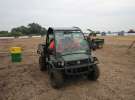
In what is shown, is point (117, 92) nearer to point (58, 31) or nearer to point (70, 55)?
point (70, 55)

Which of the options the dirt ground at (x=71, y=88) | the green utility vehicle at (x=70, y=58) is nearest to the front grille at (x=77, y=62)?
the green utility vehicle at (x=70, y=58)

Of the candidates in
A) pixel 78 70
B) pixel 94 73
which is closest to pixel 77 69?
pixel 78 70

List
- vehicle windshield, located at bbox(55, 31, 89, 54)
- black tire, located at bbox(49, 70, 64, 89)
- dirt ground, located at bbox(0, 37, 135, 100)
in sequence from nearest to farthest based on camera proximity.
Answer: dirt ground, located at bbox(0, 37, 135, 100) → black tire, located at bbox(49, 70, 64, 89) → vehicle windshield, located at bbox(55, 31, 89, 54)

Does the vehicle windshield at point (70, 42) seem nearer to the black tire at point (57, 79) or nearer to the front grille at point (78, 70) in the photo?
the front grille at point (78, 70)

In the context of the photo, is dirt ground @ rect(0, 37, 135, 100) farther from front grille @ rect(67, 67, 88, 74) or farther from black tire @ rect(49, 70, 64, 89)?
front grille @ rect(67, 67, 88, 74)

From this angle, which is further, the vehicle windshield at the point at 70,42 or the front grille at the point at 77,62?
the vehicle windshield at the point at 70,42

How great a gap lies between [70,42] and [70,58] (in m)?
0.88

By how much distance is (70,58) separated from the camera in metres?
6.52

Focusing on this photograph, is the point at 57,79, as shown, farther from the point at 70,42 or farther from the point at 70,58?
the point at 70,42

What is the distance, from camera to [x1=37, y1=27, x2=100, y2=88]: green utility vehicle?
21.0 feet

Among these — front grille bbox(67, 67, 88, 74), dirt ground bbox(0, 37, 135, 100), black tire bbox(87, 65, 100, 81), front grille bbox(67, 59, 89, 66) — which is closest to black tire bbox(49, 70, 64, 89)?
dirt ground bbox(0, 37, 135, 100)

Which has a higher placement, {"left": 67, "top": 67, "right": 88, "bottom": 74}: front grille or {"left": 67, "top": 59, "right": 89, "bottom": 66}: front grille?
{"left": 67, "top": 59, "right": 89, "bottom": 66}: front grille

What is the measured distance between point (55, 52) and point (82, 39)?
1300mm

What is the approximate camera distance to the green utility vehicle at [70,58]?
640 cm
